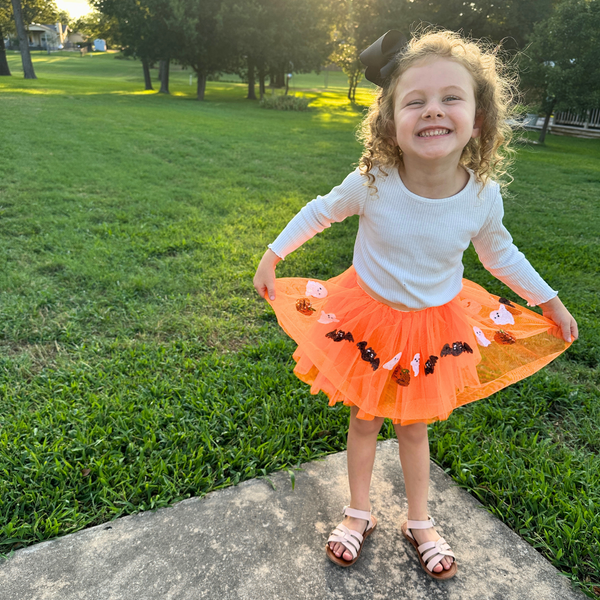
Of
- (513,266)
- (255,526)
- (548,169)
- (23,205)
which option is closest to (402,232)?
(513,266)

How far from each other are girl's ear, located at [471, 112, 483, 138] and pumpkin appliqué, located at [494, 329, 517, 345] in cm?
75

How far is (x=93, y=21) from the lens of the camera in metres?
36.2

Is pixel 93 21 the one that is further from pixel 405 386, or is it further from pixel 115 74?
pixel 405 386

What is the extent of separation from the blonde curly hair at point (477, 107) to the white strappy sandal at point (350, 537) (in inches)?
46.0

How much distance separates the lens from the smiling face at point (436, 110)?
1.49 metres

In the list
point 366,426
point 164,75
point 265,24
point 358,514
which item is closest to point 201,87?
Result: point 164,75

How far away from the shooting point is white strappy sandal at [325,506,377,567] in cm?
167

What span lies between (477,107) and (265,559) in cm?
170

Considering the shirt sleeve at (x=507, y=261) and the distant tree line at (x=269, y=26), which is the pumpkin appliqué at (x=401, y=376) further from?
the distant tree line at (x=269, y=26)

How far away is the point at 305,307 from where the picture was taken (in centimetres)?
190

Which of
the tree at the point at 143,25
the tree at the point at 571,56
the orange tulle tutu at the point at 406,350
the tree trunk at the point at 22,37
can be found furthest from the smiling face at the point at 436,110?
the tree trunk at the point at 22,37

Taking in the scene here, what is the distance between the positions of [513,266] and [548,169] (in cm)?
1005

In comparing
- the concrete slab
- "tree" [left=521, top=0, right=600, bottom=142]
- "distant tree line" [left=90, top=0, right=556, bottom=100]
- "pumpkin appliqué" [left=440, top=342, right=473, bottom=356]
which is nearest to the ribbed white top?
"pumpkin appliqué" [left=440, top=342, right=473, bottom=356]

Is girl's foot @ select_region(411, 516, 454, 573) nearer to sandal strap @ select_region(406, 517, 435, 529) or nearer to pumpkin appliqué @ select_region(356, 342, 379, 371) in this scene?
sandal strap @ select_region(406, 517, 435, 529)
